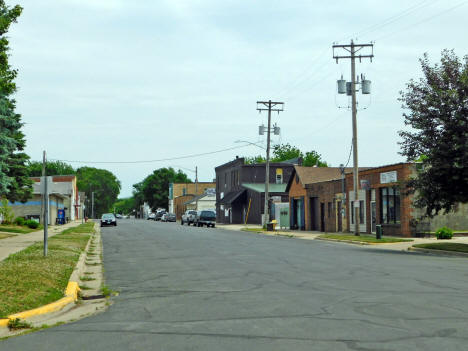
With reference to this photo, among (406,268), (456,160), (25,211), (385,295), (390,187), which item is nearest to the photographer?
(385,295)

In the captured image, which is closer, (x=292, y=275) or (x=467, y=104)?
(x=292, y=275)

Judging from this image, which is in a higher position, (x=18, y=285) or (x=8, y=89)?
(x=8, y=89)

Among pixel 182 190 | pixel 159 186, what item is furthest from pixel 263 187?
pixel 159 186

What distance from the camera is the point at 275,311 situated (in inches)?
369

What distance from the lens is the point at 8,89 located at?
57.3 ft

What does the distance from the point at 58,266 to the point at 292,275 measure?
6.12 meters

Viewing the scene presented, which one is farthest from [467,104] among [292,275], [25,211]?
[25,211]

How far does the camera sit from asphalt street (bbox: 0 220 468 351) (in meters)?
7.23

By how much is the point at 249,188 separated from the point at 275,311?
205ft

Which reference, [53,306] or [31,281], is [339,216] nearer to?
[31,281]

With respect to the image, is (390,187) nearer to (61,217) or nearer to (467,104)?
(467,104)

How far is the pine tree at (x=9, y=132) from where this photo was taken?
17.3m

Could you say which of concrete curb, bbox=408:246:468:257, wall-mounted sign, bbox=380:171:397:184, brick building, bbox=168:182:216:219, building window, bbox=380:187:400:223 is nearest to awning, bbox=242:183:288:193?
building window, bbox=380:187:400:223

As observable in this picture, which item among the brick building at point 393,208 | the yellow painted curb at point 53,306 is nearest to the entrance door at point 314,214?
the brick building at point 393,208
